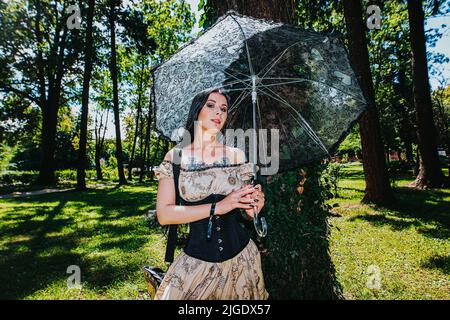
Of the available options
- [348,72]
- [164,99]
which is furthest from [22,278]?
[348,72]

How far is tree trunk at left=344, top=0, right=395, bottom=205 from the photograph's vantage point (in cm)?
1016

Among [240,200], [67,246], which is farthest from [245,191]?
[67,246]

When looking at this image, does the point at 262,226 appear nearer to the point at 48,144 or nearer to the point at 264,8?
the point at 264,8

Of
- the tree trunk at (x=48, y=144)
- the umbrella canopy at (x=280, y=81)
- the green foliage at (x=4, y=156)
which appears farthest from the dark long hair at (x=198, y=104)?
the green foliage at (x=4, y=156)

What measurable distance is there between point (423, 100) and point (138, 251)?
14.5 metres

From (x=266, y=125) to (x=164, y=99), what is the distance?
1.21 m

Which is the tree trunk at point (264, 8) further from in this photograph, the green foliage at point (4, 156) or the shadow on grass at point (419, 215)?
the green foliage at point (4, 156)

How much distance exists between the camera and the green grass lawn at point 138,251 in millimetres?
4852

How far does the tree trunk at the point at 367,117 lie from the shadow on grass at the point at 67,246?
8260 mm

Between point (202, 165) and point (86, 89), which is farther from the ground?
point (86, 89)

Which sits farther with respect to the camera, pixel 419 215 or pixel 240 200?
pixel 419 215

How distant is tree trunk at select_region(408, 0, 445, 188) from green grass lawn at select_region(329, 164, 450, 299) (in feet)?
12.1

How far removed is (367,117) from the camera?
10.2m

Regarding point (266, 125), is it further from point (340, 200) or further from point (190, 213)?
point (340, 200)
